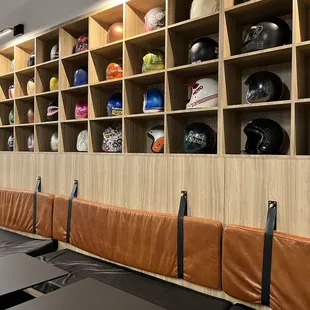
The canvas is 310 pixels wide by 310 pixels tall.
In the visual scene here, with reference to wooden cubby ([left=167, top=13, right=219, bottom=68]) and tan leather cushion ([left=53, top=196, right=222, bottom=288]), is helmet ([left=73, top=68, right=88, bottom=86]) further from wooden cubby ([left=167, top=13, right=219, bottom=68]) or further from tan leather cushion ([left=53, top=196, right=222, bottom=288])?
tan leather cushion ([left=53, top=196, right=222, bottom=288])

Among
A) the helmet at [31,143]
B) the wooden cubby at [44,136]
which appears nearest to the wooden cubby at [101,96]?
the wooden cubby at [44,136]

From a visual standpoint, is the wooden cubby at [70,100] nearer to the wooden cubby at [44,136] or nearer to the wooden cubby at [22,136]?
the wooden cubby at [44,136]

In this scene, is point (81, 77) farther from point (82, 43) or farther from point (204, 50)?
point (204, 50)

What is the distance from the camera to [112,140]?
10.3ft

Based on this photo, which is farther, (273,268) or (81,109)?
(81,109)

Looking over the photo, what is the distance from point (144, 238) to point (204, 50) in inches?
58.6

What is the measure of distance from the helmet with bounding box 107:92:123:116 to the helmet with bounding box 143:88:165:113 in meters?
0.33

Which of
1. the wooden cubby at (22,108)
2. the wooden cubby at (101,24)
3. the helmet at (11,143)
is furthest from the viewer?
the helmet at (11,143)

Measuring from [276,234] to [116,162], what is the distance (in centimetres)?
153

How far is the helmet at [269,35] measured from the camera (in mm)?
2160

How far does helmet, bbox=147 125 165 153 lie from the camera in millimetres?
2775

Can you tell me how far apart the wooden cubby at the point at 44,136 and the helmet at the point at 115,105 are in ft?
3.10

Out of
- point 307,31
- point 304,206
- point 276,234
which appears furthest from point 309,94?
point 276,234

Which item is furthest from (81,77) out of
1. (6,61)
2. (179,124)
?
(6,61)
